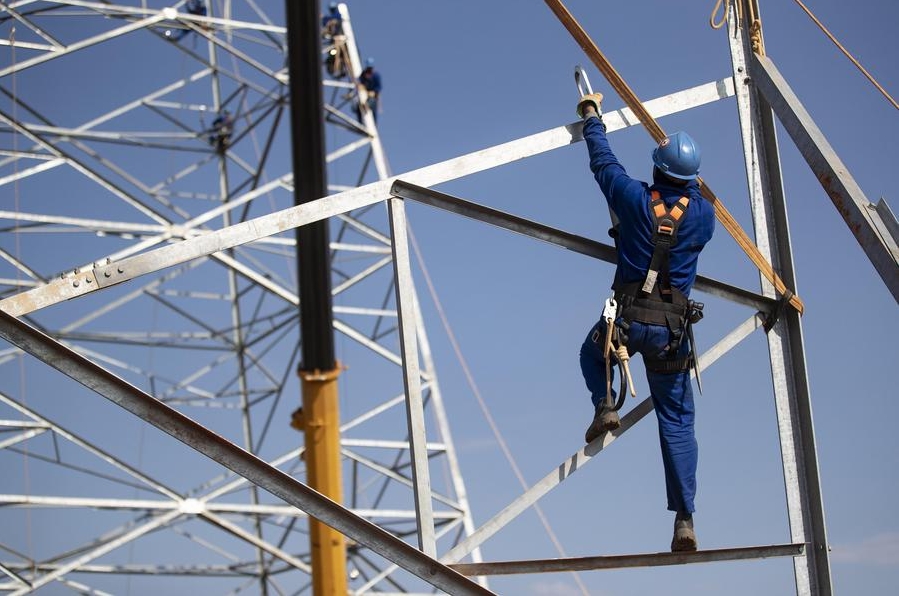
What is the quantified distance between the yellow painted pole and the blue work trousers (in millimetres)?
7303

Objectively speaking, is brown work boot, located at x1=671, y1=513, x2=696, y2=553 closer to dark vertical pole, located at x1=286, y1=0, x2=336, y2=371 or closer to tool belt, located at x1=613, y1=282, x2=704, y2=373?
tool belt, located at x1=613, y1=282, x2=704, y2=373

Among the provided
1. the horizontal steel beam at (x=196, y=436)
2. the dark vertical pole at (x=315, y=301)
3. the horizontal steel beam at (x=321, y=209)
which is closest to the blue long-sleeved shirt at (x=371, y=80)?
the dark vertical pole at (x=315, y=301)

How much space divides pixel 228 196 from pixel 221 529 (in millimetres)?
6140

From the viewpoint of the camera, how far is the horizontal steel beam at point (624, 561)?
19.3 feet

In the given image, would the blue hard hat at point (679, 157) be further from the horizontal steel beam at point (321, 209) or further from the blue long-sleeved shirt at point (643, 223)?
the horizontal steel beam at point (321, 209)

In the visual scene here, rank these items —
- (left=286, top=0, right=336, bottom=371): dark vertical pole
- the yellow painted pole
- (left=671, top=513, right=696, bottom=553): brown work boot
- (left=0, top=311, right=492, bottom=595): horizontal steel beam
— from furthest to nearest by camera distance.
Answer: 1. the yellow painted pole
2. (left=286, top=0, right=336, bottom=371): dark vertical pole
3. (left=671, top=513, right=696, bottom=553): brown work boot
4. (left=0, top=311, right=492, bottom=595): horizontal steel beam

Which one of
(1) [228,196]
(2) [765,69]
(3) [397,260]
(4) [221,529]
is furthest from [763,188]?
(1) [228,196]

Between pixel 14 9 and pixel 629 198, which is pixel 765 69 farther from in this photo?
pixel 14 9

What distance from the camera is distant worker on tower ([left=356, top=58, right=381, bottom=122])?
1919 centimetres

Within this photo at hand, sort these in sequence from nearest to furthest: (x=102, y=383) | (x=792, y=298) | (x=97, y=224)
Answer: (x=102, y=383) → (x=792, y=298) → (x=97, y=224)

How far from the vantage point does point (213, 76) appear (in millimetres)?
20094

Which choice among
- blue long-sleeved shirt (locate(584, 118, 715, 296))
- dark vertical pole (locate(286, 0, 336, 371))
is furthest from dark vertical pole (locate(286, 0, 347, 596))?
blue long-sleeved shirt (locate(584, 118, 715, 296))

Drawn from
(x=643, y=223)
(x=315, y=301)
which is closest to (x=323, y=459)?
(x=315, y=301)

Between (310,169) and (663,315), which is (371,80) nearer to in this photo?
(310,169)
